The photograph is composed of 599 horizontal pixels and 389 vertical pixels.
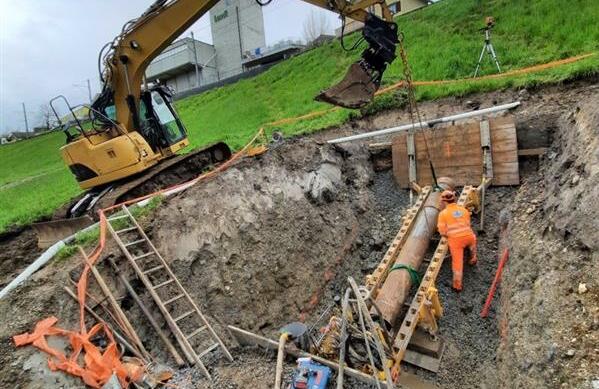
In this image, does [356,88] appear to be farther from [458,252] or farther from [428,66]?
[428,66]

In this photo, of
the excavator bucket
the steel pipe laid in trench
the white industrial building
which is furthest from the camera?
the white industrial building

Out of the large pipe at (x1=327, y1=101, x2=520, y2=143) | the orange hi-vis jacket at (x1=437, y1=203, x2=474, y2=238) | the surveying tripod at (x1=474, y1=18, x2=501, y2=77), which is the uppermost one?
the surveying tripod at (x1=474, y1=18, x2=501, y2=77)

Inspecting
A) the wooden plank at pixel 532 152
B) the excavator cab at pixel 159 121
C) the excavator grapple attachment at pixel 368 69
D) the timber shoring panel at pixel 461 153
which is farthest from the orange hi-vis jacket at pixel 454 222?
the excavator cab at pixel 159 121

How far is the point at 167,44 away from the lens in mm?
6484

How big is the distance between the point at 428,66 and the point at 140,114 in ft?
24.7

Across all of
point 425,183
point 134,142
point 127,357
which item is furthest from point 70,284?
point 425,183

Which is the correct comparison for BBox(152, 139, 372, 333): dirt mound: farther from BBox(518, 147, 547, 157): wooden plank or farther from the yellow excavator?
BBox(518, 147, 547, 157): wooden plank

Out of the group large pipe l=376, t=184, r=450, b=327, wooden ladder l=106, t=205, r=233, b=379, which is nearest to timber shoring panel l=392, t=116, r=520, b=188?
large pipe l=376, t=184, r=450, b=327

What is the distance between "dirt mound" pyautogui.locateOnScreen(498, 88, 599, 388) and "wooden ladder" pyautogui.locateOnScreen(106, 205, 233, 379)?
302 centimetres

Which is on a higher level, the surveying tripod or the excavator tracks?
the surveying tripod

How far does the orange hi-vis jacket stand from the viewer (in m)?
5.14

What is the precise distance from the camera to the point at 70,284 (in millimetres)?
4539

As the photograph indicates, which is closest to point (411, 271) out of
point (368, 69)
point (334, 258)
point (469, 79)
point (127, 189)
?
point (334, 258)

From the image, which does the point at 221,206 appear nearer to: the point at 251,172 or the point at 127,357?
the point at 251,172
